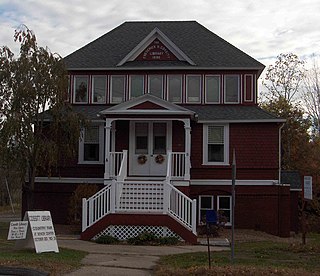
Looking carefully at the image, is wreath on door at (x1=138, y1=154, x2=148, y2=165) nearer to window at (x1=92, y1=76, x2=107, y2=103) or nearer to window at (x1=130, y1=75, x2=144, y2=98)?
window at (x1=130, y1=75, x2=144, y2=98)

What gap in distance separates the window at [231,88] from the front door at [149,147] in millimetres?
3557

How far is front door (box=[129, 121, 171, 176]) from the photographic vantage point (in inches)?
997

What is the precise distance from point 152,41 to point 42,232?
13751 mm

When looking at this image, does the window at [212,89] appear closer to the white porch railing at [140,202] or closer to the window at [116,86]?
the window at [116,86]

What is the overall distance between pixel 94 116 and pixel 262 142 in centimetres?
736

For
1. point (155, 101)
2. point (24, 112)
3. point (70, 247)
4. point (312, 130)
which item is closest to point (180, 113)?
point (155, 101)

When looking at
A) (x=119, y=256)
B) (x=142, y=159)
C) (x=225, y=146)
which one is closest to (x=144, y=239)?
(x=119, y=256)

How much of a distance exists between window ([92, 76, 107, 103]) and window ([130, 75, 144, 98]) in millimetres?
1284

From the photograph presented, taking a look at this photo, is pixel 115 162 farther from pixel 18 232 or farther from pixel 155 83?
pixel 18 232

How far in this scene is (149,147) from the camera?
25.7 meters

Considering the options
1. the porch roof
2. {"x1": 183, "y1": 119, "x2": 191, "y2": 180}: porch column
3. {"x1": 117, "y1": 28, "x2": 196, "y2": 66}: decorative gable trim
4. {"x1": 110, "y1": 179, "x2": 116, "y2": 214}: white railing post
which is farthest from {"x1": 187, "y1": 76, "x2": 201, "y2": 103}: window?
{"x1": 110, "y1": 179, "x2": 116, "y2": 214}: white railing post

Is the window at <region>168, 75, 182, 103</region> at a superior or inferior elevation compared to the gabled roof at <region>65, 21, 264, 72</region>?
inferior

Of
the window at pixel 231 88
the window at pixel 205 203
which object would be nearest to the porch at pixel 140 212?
the window at pixel 205 203

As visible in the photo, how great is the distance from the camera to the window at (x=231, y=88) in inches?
1083
